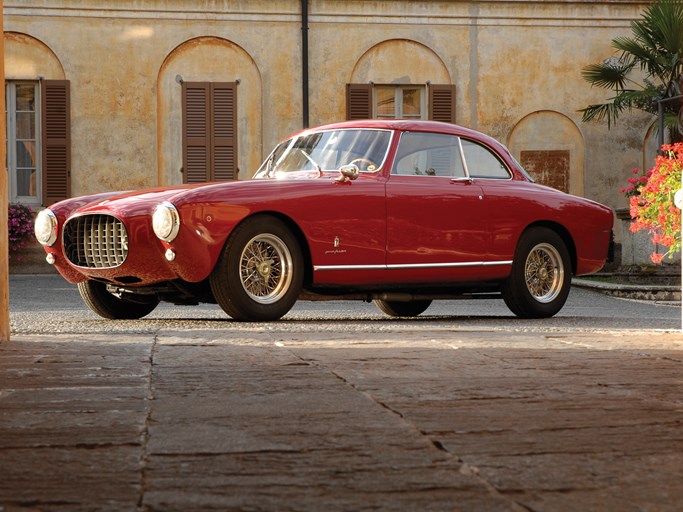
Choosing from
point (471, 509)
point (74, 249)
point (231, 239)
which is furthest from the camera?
point (74, 249)

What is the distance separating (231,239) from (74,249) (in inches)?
48.2

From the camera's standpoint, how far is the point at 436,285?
29.9ft

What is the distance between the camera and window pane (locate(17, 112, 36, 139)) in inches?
806

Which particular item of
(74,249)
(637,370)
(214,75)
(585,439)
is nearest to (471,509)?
(585,439)

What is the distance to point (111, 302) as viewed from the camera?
9.19 meters

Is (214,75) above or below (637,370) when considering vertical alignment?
above

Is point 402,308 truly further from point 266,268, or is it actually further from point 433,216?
point 266,268

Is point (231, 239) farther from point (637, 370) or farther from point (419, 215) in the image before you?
point (637, 370)

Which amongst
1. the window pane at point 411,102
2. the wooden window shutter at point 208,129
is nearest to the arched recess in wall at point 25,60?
the wooden window shutter at point 208,129

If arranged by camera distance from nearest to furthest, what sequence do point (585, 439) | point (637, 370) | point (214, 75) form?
1. point (585, 439)
2. point (637, 370)
3. point (214, 75)

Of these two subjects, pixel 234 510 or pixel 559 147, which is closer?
pixel 234 510

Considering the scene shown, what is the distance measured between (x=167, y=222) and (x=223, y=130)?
13.3 meters

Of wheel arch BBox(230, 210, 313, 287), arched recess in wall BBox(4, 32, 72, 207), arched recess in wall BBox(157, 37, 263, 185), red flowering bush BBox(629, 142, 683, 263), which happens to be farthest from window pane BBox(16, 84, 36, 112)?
wheel arch BBox(230, 210, 313, 287)

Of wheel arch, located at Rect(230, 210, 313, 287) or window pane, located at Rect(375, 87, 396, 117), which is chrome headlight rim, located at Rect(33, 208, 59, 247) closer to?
wheel arch, located at Rect(230, 210, 313, 287)
